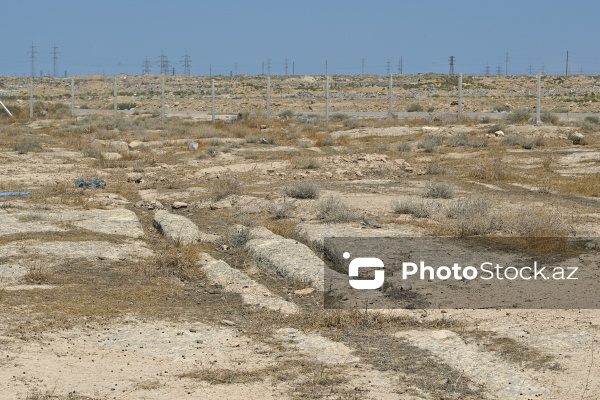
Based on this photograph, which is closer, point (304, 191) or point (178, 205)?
point (304, 191)

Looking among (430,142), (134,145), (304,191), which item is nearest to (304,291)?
(304,191)

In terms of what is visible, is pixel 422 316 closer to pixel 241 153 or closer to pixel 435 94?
pixel 241 153

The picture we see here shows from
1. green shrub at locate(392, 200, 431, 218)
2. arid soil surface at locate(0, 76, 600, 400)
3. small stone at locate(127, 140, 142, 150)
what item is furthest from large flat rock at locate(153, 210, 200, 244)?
small stone at locate(127, 140, 142, 150)

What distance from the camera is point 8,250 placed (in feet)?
40.0

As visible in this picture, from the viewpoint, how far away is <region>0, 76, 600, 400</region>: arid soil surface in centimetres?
727

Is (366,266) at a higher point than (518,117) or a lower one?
lower

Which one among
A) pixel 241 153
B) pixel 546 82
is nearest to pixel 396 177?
pixel 241 153

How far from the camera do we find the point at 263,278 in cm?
1129

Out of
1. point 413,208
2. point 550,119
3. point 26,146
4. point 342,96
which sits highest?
point 342,96

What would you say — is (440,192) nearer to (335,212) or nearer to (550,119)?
(335,212)

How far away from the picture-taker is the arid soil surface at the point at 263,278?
286 inches

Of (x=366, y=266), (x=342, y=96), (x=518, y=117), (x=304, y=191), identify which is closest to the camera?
(x=366, y=266)

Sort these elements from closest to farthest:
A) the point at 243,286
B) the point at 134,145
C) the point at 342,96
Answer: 1. the point at 243,286
2. the point at 134,145
3. the point at 342,96

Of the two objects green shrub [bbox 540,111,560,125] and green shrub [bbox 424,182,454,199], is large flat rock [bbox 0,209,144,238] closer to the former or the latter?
green shrub [bbox 424,182,454,199]
